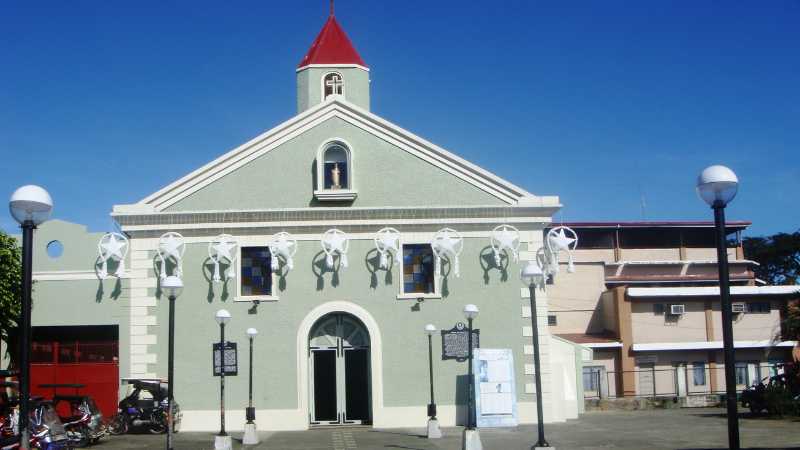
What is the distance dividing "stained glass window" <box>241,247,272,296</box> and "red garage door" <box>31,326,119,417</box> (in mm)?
4737

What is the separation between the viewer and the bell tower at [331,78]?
1265 inches

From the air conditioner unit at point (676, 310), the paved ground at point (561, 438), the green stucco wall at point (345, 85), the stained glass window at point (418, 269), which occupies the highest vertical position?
the green stucco wall at point (345, 85)

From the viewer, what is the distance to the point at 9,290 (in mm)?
28734

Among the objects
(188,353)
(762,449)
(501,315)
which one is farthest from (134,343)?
(762,449)

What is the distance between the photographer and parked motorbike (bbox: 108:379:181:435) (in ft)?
84.3

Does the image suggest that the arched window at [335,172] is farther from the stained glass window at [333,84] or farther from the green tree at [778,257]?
the green tree at [778,257]

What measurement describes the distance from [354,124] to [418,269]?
507 centimetres

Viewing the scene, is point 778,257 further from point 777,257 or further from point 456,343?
point 456,343

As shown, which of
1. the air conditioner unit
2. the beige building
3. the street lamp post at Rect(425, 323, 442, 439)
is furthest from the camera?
the air conditioner unit

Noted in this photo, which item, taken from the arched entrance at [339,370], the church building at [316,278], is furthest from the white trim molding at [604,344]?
the arched entrance at [339,370]

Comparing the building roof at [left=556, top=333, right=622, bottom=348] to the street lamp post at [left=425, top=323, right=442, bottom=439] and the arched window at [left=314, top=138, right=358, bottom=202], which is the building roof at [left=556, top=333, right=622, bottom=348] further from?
the arched window at [left=314, top=138, right=358, bottom=202]

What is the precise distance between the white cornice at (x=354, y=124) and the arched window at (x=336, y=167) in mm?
958

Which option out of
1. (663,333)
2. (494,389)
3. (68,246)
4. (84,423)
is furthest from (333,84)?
(663,333)

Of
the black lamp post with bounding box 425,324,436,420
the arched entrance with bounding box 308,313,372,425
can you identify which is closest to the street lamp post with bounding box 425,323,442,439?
the black lamp post with bounding box 425,324,436,420
